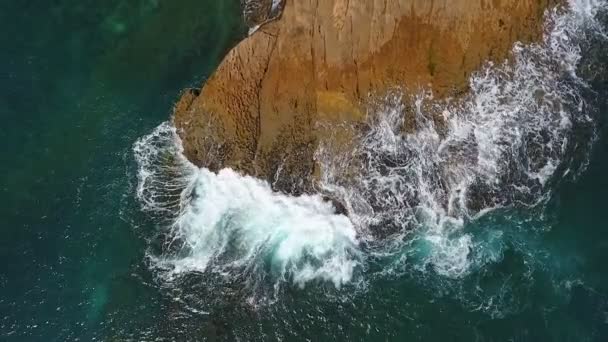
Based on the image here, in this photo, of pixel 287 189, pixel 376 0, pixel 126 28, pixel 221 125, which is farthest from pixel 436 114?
pixel 126 28

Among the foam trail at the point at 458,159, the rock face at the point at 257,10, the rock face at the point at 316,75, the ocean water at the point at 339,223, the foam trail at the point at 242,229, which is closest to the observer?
the ocean water at the point at 339,223

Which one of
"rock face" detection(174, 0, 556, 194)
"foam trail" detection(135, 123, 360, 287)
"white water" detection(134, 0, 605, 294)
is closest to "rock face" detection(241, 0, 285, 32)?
"rock face" detection(174, 0, 556, 194)

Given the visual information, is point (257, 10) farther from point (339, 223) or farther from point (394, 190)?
point (339, 223)

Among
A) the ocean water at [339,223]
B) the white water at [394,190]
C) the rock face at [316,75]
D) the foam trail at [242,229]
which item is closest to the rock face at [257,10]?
the rock face at [316,75]

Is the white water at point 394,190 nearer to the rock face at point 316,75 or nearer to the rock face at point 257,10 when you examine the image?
the rock face at point 316,75

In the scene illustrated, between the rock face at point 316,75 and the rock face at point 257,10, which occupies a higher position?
the rock face at point 257,10

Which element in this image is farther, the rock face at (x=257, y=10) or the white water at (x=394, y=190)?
the rock face at (x=257, y=10)
